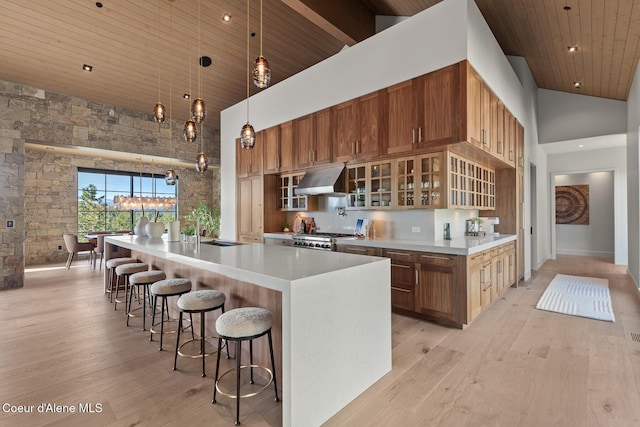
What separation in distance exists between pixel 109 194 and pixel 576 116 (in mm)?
11653

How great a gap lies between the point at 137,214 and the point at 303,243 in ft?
23.0

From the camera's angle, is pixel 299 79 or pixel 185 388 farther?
pixel 299 79

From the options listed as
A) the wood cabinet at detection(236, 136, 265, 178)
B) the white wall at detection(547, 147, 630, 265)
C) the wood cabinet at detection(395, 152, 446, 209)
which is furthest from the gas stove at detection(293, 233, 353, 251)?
the white wall at detection(547, 147, 630, 265)

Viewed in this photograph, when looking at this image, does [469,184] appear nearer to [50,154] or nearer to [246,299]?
[246,299]

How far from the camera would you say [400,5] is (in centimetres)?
467

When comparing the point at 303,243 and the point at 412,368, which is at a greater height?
the point at 303,243

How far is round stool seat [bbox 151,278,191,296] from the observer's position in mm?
2785

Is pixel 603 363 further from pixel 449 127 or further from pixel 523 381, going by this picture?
pixel 449 127

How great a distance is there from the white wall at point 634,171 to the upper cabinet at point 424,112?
3.52 meters

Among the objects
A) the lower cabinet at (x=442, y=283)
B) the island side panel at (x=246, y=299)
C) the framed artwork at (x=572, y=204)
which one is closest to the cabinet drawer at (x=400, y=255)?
the lower cabinet at (x=442, y=283)

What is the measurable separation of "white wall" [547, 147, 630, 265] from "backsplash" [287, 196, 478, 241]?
451 cm

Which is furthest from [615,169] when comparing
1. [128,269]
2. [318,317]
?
[128,269]

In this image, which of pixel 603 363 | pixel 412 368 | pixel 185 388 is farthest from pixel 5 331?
pixel 603 363

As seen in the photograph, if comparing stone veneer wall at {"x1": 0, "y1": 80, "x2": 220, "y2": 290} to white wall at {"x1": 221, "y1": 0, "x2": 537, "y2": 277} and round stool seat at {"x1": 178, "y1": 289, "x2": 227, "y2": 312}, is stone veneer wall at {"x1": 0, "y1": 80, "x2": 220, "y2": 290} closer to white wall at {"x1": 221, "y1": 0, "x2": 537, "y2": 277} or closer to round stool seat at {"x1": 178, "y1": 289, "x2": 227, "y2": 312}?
white wall at {"x1": 221, "y1": 0, "x2": 537, "y2": 277}
